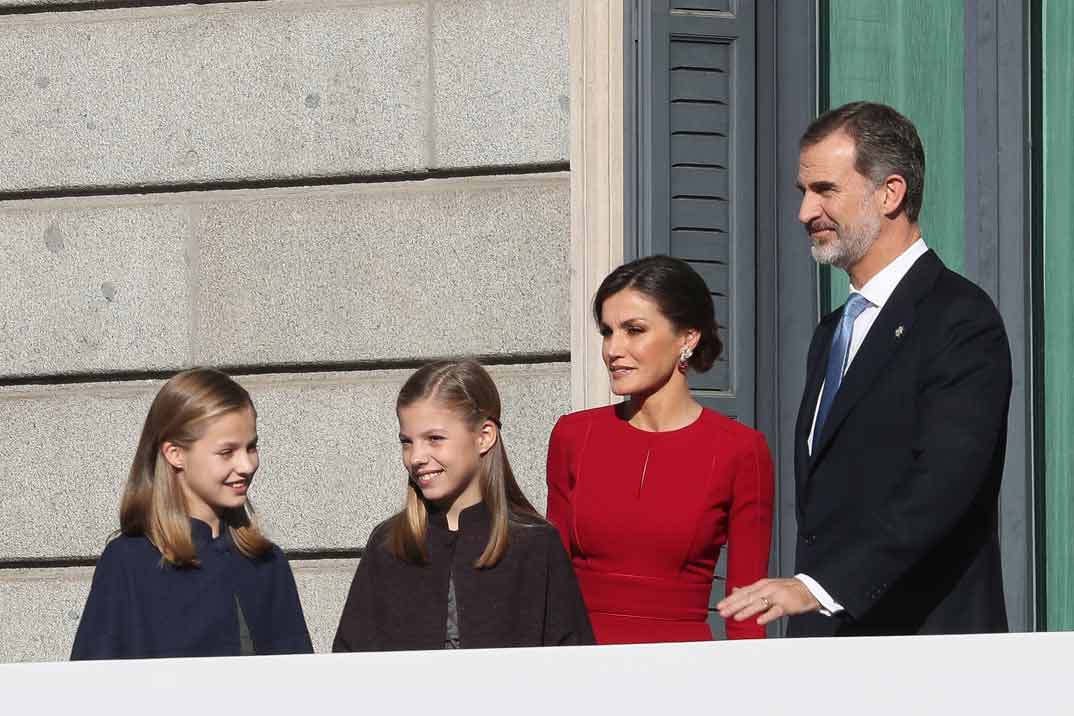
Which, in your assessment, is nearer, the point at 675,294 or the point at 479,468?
the point at 479,468

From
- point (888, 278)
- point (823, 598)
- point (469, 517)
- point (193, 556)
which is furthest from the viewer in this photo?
point (193, 556)

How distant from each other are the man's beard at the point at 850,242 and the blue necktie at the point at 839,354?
3.5 inches

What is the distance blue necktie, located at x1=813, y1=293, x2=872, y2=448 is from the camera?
4.14 meters

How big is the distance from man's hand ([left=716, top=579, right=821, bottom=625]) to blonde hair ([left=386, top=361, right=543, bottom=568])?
926mm

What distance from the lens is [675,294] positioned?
4.67 metres

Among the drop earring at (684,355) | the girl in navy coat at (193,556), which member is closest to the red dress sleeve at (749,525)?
the drop earring at (684,355)

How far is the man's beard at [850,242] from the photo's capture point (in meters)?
4.15

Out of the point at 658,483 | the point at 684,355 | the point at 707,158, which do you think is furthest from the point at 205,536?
the point at 707,158

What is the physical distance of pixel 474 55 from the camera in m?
6.57

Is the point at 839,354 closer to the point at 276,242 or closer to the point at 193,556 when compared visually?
the point at 193,556

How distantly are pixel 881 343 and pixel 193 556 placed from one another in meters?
1.81

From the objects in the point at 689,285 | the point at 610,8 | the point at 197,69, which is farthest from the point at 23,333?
the point at 689,285

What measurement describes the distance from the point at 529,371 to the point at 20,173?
6.92 ft

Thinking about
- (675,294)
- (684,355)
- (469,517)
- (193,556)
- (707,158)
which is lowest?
(193,556)
